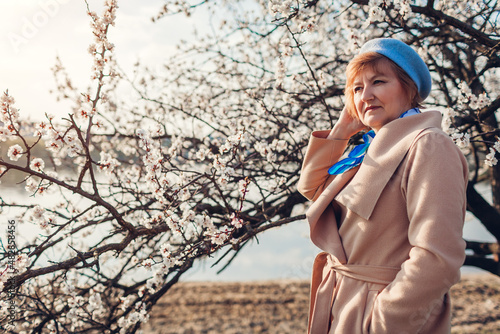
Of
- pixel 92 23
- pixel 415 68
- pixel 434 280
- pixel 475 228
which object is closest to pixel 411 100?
pixel 415 68

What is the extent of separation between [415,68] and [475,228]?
900 centimetres

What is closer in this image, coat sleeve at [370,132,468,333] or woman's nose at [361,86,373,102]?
coat sleeve at [370,132,468,333]

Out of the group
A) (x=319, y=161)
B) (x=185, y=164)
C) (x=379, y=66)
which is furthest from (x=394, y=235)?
(x=185, y=164)

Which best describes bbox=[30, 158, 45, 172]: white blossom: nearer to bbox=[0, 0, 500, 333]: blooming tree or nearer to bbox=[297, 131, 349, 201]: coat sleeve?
bbox=[0, 0, 500, 333]: blooming tree

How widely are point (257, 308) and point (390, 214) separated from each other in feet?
15.4

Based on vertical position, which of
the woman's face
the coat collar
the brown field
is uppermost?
the woman's face

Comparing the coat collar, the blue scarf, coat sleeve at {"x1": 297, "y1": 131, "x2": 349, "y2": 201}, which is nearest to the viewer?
the coat collar

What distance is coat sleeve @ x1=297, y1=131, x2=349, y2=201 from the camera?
1.48m

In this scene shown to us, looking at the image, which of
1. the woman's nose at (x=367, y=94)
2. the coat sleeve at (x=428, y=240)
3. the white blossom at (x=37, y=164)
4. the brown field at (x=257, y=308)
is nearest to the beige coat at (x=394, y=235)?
the coat sleeve at (x=428, y=240)

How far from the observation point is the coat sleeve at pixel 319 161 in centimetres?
148

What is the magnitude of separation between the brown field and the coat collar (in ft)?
13.1

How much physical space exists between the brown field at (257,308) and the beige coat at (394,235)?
383 centimetres

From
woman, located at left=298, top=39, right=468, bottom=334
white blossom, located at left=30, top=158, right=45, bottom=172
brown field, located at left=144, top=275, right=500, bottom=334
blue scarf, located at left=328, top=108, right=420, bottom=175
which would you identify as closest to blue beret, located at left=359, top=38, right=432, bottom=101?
woman, located at left=298, top=39, right=468, bottom=334

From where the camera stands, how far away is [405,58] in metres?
1.24
